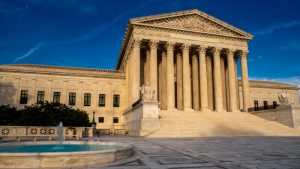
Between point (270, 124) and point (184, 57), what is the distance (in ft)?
50.9

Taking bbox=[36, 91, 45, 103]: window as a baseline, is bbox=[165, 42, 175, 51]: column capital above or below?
above

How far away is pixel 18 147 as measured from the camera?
12141mm

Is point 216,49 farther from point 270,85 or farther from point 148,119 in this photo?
point 270,85

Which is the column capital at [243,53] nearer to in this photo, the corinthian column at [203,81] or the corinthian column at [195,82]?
the corinthian column at [203,81]

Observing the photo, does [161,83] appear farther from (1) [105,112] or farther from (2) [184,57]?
(1) [105,112]

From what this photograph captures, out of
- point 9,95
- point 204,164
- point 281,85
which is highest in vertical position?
point 281,85

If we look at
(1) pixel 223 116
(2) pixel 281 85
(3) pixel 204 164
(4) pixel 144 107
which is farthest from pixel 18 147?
(2) pixel 281 85

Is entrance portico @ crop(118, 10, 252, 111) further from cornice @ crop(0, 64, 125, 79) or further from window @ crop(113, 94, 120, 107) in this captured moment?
window @ crop(113, 94, 120, 107)

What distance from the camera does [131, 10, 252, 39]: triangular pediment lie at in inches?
1490

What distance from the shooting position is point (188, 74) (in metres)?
38.4

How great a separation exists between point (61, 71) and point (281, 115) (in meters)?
35.9

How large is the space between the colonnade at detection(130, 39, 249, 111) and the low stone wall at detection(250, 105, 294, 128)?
492 centimetres

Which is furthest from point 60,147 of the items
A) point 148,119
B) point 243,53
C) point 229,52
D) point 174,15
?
point 243,53

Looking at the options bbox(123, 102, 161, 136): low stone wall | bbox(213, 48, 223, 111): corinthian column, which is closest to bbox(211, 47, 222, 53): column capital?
bbox(213, 48, 223, 111): corinthian column
